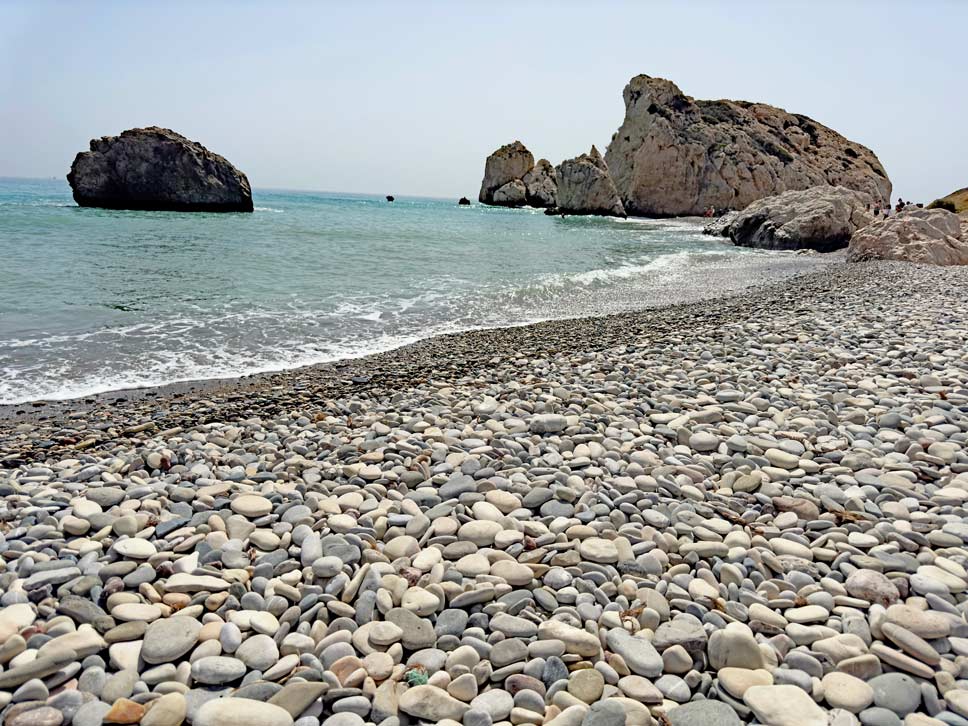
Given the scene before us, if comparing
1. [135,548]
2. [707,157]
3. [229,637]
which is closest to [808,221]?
[135,548]

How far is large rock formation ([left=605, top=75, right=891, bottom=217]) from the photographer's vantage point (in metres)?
65.8

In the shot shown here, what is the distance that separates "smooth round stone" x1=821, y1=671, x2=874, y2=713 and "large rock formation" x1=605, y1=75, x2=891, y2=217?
71419mm

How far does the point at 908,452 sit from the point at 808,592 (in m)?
2.13

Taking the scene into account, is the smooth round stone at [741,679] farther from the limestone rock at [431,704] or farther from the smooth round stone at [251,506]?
the smooth round stone at [251,506]

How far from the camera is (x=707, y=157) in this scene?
66188 mm

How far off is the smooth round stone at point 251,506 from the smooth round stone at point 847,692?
3132 millimetres

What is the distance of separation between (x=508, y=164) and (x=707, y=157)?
138 feet

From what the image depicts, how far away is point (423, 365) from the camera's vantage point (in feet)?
26.5

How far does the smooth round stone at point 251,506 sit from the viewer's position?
12.1ft

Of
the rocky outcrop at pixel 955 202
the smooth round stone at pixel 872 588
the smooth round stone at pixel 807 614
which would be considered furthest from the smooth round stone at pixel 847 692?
the rocky outcrop at pixel 955 202

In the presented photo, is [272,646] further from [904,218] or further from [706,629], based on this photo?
[904,218]

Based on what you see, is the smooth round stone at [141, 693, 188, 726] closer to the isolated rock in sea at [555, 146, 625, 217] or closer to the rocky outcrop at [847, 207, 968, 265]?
the rocky outcrop at [847, 207, 968, 265]

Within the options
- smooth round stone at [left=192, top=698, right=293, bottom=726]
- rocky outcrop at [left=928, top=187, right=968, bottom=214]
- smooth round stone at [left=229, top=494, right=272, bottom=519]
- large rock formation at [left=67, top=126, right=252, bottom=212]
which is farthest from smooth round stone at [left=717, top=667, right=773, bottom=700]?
large rock formation at [left=67, top=126, right=252, bottom=212]

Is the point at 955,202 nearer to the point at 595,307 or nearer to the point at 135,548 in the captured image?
the point at 595,307
